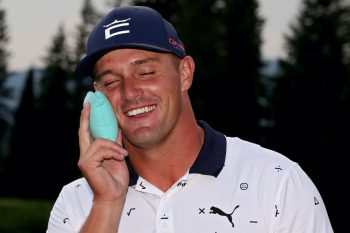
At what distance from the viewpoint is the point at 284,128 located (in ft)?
181

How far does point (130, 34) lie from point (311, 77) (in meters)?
53.9

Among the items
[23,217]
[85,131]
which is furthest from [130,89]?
[23,217]

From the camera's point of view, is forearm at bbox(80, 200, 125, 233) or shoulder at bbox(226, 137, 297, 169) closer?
forearm at bbox(80, 200, 125, 233)

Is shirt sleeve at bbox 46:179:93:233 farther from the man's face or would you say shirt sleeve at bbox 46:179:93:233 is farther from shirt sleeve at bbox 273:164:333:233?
shirt sleeve at bbox 273:164:333:233

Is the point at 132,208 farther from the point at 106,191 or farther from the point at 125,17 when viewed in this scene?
the point at 125,17

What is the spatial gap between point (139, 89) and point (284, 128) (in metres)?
51.4

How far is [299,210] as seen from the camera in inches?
164

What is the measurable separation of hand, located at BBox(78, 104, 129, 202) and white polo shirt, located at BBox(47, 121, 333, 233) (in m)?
0.23

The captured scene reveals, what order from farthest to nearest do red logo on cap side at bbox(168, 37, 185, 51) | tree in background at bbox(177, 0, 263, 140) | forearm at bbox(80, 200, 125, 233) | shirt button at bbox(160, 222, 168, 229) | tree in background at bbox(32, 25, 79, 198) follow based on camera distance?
tree in background at bbox(32, 25, 79, 198)
tree in background at bbox(177, 0, 263, 140)
red logo on cap side at bbox(168, 37, 185, 51)
shirt button at bbox(160, 222, 168, 229)
forearm at bbox(80, 200, 125, 233)

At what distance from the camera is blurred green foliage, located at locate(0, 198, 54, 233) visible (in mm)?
43344

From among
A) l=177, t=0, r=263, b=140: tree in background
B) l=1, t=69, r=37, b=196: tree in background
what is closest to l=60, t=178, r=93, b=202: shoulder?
Answer: l=177, t=0, r=263, b=140: tree in background

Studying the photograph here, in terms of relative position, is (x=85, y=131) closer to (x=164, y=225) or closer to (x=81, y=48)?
(x=164, y=225)

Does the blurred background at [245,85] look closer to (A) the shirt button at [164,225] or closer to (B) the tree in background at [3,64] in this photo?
(B) the tree in background at [3,64]

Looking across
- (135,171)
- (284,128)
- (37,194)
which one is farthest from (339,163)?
(37,194)
